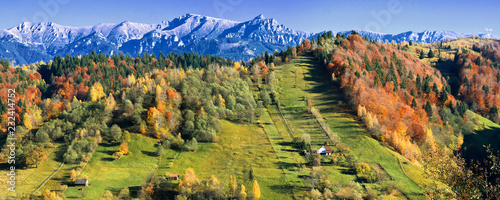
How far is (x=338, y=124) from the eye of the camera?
484ft

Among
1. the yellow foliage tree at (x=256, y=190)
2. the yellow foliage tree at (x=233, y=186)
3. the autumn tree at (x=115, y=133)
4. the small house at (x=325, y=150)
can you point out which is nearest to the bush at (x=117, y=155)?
the autumn tree at (x=115, y=133)

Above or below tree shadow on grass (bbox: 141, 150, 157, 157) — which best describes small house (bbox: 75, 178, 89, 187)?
below

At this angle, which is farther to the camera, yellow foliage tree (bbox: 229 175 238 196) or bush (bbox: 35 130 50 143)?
bush (bbox: 35 130 50 143)

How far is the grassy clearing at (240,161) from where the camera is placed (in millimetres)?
97062

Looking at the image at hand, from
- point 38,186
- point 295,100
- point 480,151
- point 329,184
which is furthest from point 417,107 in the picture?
point 38,186

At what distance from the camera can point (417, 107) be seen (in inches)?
7244

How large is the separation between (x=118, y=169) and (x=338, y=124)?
9985 centimetres

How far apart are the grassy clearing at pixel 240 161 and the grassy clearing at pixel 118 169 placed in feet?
29.5

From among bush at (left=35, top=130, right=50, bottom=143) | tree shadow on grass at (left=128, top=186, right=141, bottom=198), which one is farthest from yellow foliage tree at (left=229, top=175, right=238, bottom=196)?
bush at (left=35, top=130, right=50, bottom=143)

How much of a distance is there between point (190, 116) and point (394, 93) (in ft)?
441

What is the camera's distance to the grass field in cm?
11010

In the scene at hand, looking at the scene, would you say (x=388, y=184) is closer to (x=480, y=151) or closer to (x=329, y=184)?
(x=329, y=184)

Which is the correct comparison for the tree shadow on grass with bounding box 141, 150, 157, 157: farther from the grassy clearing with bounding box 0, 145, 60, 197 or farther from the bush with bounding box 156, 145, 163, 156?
the grassy clearing with bounding box 0, 145, 60, 197

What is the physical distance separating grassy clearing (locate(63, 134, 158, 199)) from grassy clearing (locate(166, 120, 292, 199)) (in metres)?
9.00
